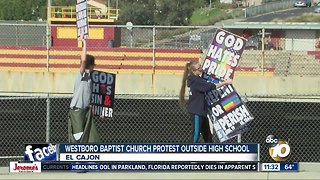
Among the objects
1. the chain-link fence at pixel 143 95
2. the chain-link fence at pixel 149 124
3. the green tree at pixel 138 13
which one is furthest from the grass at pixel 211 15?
the chain-link fence at pixel 149 124

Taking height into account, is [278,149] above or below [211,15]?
below

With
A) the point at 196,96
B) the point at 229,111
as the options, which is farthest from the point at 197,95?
the point at 229,111

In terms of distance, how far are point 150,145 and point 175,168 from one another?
1.67ft

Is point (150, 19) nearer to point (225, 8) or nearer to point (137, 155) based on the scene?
point (225, 8)

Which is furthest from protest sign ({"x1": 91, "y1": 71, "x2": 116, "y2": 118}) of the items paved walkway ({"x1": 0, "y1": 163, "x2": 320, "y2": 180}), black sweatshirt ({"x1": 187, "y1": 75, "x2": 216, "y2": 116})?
black sweatshirt ({"x1": 187, "y1": 75, "x2": 216, "y2": 116})

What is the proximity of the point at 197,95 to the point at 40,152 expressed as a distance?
2.47 m

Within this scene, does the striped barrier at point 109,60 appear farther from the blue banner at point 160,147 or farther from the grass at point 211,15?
the grass at point 211,15

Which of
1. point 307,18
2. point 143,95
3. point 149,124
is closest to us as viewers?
point 143,95

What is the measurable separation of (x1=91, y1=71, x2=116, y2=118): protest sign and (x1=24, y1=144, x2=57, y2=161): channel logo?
2.96 ft

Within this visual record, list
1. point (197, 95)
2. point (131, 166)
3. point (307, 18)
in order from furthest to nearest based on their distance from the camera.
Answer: point (307, 18) → point (197, 95) → point (131, 166)

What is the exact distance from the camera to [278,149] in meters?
11.2

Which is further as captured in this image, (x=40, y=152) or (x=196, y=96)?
(x=196, y=96)

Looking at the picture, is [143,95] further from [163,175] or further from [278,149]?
[278,149]

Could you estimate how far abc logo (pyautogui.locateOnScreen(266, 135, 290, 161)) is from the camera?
1113 centimetres
